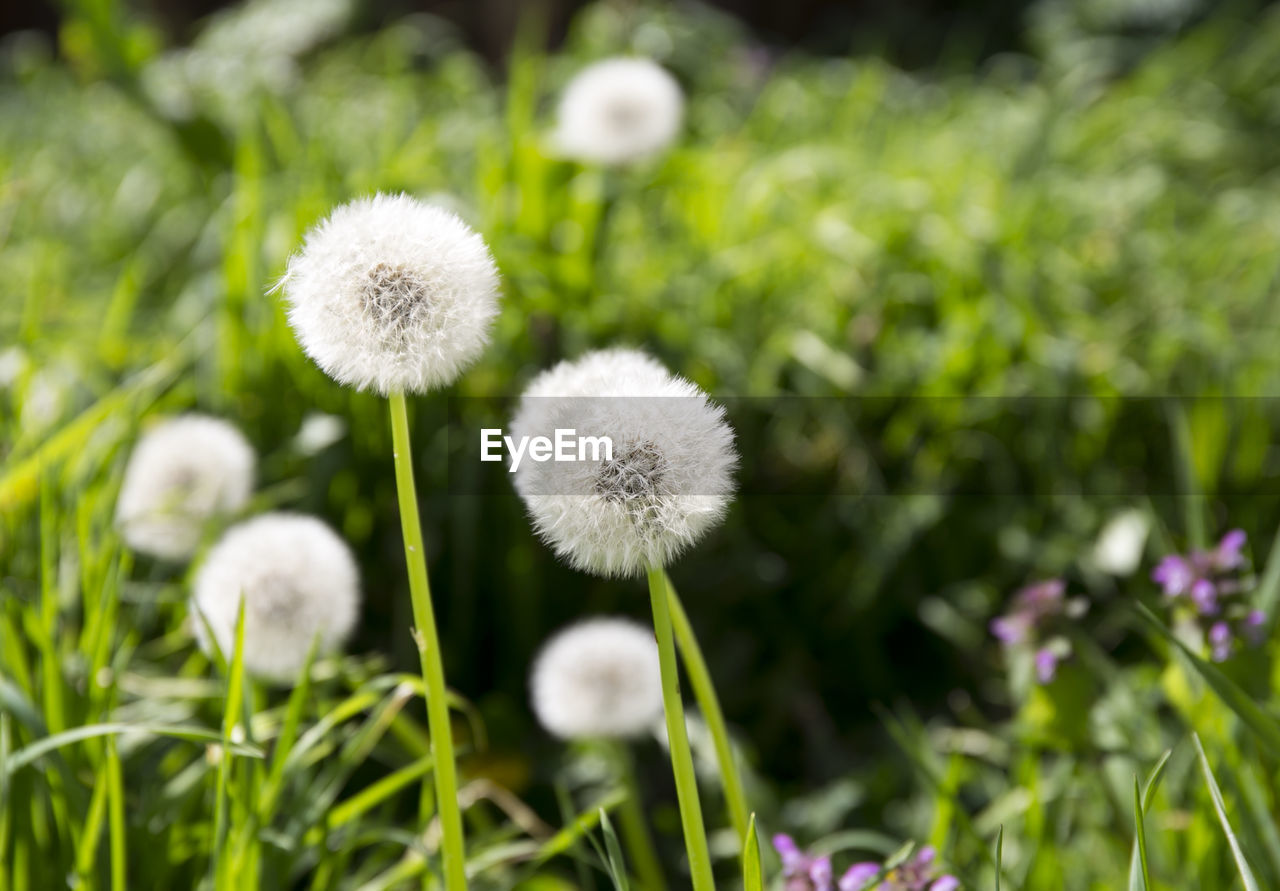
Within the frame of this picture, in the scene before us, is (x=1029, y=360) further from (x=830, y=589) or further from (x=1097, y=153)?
(x=1097, y=153)

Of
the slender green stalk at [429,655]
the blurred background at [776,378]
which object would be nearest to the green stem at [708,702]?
the slender green stalk at [429,655]

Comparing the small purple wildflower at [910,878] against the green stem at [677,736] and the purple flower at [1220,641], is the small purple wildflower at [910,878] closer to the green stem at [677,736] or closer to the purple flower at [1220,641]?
the green stem at [677,736]

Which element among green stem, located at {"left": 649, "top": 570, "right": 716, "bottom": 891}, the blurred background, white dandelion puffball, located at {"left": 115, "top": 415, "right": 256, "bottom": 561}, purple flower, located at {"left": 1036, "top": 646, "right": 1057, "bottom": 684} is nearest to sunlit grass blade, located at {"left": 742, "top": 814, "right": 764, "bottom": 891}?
green stem, located at {"left": 649, "top": 570, "right": 716, "bottom": 891}

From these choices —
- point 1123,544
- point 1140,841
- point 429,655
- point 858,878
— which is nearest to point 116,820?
point 429,655

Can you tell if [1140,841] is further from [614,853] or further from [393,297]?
[393,297]

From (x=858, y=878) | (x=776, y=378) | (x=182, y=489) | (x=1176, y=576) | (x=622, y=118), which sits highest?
(x=622, y=118)

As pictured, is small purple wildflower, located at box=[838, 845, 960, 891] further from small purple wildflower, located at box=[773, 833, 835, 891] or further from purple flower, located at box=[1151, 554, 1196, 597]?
purple flower, located at box=[1151, 554, 1196, 597]

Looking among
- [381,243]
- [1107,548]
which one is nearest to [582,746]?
[1107,548]

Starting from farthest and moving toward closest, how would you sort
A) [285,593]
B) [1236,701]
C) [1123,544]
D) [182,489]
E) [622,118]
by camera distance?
[622,118]
[1123,544]
[182,489]
[285,593]
[1236,701]

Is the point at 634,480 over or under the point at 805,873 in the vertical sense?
over
